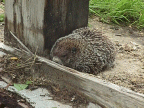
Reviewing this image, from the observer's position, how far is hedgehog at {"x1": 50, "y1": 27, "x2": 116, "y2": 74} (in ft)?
11.1

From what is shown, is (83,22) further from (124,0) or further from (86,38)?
(124,0)

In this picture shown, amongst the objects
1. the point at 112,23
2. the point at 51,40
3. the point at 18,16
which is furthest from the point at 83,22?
the point at 112,23

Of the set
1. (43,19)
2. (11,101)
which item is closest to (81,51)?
(43,19)

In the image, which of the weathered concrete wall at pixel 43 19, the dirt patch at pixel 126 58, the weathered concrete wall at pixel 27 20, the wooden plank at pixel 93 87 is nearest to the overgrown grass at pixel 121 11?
the dirt patch at pixel 126 58

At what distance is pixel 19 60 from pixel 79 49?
2.72 feet

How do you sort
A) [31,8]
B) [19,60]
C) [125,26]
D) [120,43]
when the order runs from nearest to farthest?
[31,8] < [19,60] < [120,43] < [125,26]

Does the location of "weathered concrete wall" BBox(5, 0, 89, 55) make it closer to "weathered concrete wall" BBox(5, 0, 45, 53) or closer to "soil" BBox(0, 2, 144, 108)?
"weathered concrete wall" BBox(5, 0, 45, 53)

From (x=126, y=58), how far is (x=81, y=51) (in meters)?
0.96

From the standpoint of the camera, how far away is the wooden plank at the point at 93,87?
242cm

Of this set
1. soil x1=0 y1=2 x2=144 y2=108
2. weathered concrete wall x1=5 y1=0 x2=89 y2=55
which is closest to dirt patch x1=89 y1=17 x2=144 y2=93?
soil x1=0 y1=2 x2=144 y2=108

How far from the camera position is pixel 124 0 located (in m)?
5.67

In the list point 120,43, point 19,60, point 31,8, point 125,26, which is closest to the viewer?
point 31,8

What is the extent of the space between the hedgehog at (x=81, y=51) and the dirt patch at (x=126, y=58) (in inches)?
7.0

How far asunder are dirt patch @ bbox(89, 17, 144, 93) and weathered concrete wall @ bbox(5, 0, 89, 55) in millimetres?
777
